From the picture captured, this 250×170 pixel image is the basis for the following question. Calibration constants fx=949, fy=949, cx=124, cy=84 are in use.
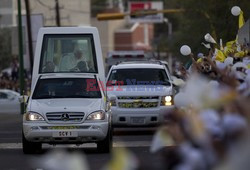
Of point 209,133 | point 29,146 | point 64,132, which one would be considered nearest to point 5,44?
point 29,146

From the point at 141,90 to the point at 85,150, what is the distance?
11.2 feet

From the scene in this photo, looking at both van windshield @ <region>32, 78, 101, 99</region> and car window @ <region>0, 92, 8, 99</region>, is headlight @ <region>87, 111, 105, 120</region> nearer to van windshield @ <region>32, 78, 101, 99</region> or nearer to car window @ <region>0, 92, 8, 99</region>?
van windshield @ <region>32, 78, 101, 99</region>

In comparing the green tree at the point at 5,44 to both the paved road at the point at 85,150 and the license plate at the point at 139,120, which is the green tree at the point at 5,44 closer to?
the paved road at the point at 85,150

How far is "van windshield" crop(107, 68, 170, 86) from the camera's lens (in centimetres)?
2169

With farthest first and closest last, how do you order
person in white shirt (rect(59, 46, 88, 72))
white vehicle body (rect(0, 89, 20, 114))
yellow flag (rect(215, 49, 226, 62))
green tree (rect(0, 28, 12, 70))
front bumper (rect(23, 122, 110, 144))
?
green tree (rect(0, 28, 12, 70))
white vehicle body (rect(0, 89, 20, 114))
person in white shirt (rect(59, 46, 88, 72))
front bumper (rect(23, 122, 110, 144))
yellow flag (rect(215, 49, 226, 62))

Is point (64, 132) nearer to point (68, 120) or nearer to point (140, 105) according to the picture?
point (68, 120)

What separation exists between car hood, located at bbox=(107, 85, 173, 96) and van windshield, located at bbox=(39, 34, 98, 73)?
5.05ft

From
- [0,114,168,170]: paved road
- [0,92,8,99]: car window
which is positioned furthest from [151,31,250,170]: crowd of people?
[0,92,8,99]: car window

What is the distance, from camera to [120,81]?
2186cm

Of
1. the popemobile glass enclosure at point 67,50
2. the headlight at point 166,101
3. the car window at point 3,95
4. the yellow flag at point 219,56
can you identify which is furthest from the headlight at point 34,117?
the car window at point 3,95

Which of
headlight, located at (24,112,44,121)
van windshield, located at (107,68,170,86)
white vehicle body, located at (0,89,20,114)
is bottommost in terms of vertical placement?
white vehicle body, located at (0,89,20,114)

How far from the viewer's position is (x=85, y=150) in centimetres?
1786

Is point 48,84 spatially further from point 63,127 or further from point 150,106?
point 150,106

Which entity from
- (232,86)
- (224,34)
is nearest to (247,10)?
(224,34)
